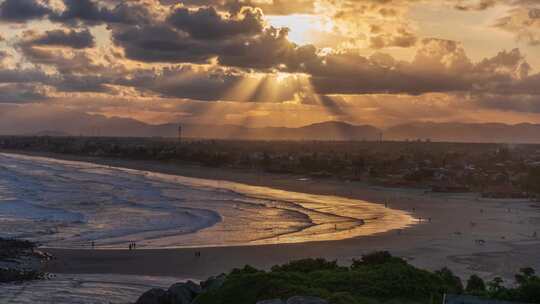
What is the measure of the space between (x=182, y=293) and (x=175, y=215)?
34257mm

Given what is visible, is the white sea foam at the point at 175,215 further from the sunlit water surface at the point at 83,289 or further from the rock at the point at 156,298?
the rock at the point at 156,298

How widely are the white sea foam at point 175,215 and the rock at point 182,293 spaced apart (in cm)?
1831

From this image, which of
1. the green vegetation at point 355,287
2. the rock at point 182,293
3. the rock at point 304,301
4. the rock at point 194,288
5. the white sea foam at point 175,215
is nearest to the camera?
the rock at point 304,301

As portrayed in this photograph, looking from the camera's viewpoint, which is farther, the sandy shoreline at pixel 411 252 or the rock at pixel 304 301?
the sandy shoreline at pixel 411 252

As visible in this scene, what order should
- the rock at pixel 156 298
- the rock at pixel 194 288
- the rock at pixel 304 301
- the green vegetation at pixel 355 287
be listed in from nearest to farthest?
the rock at pixel 304 301 → the green vegetation at pixel 355 287 → the rock at pixel 156 298 → the rock at pixel 194 288

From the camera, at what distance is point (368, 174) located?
10894 cm

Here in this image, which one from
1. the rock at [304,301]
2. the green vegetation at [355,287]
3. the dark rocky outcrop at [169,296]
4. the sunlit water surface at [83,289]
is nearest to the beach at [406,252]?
the sunlit water surface at [83,289]

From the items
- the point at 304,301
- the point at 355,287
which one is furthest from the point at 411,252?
the point at 304,301

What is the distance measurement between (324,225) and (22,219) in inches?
957

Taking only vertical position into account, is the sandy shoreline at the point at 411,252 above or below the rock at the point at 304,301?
below

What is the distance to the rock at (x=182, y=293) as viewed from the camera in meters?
22.8

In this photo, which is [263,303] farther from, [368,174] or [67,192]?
[368,174]

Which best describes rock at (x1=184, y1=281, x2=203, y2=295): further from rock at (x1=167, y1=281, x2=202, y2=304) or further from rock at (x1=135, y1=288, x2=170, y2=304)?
rock at (x1=135, y1=288, x2=170, y2=304)

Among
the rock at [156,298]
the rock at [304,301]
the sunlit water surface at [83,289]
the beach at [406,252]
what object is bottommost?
the sunlit water surface at [83,289]
